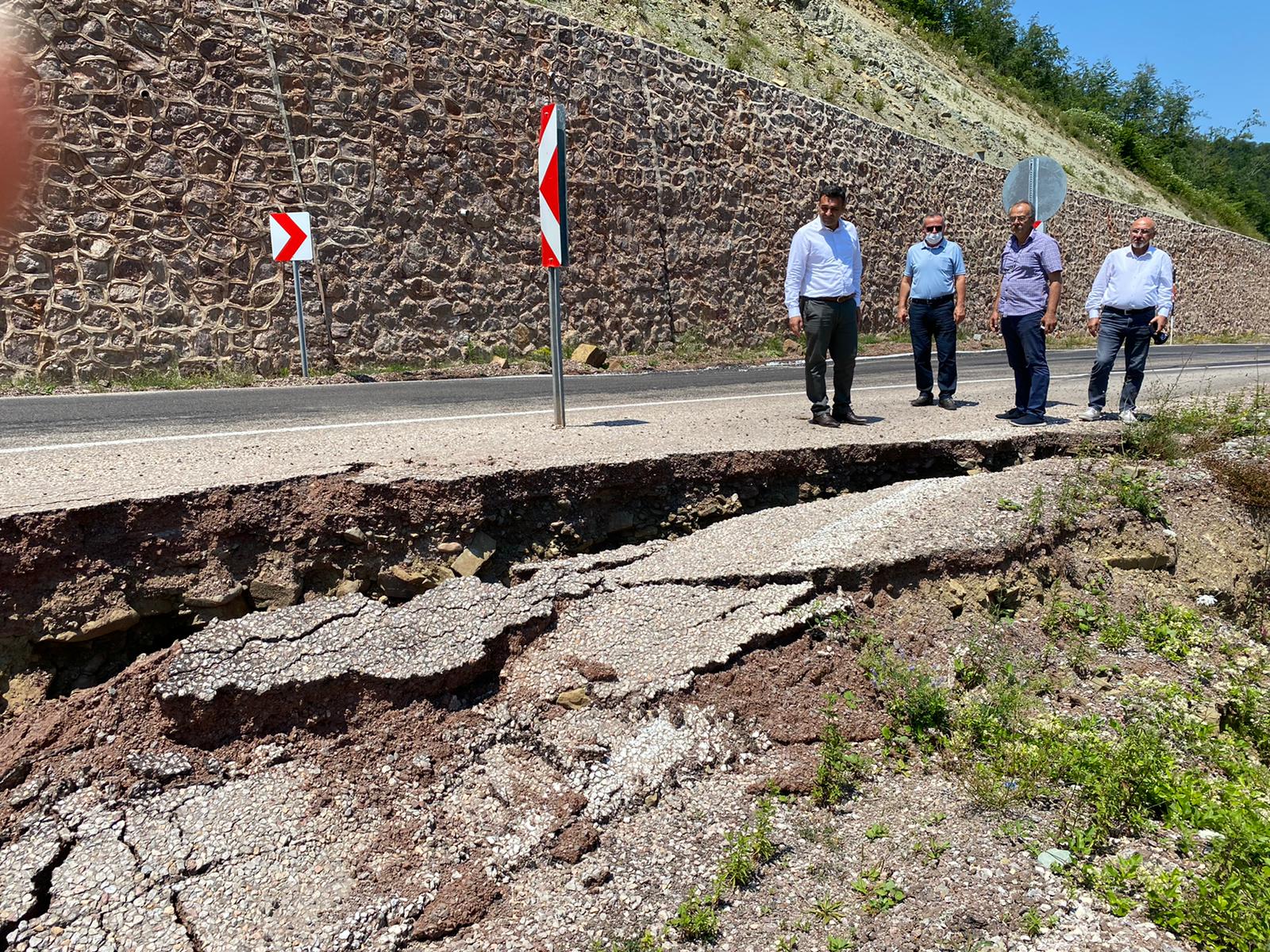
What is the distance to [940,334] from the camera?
23.7 ft

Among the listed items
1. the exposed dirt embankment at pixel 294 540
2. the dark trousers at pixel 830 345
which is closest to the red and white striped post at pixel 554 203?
the exposed dirt embankment at pixel 294 540

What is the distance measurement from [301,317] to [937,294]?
7.29m

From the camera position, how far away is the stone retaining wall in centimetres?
909

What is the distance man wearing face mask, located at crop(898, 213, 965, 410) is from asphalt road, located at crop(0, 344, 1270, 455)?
0.81 meters

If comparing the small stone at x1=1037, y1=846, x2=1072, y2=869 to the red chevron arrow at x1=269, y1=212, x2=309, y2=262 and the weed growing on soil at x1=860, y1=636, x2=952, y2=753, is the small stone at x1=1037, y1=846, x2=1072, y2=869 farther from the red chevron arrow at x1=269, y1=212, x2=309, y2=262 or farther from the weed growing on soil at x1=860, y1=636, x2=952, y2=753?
the red chevron arrow at x1=269, y1=212, x2=309, y2=262

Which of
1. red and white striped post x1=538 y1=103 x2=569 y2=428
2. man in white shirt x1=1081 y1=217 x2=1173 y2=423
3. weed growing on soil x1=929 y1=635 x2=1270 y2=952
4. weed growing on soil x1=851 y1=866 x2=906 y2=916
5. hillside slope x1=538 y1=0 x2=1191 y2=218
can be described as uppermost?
hillside slope x1=538 y1=0 x2=1191 y2=218

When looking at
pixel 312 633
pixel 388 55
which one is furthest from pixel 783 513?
pixel 388 55

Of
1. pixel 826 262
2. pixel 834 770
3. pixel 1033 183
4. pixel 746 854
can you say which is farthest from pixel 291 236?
pixel 746 854

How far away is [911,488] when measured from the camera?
4.82 metres

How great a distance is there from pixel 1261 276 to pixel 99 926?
4636 centimetres

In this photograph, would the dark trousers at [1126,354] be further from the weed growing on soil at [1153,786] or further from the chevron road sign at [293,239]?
the chevron road sign at [293,239]

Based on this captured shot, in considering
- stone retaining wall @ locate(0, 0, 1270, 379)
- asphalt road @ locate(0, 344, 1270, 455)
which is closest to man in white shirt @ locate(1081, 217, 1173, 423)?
asphalt road @ locate(0, 344, 1270, 455)

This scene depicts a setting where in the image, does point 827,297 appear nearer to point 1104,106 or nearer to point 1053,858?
point 1053,858

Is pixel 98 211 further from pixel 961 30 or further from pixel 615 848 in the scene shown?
pixel 961 30
